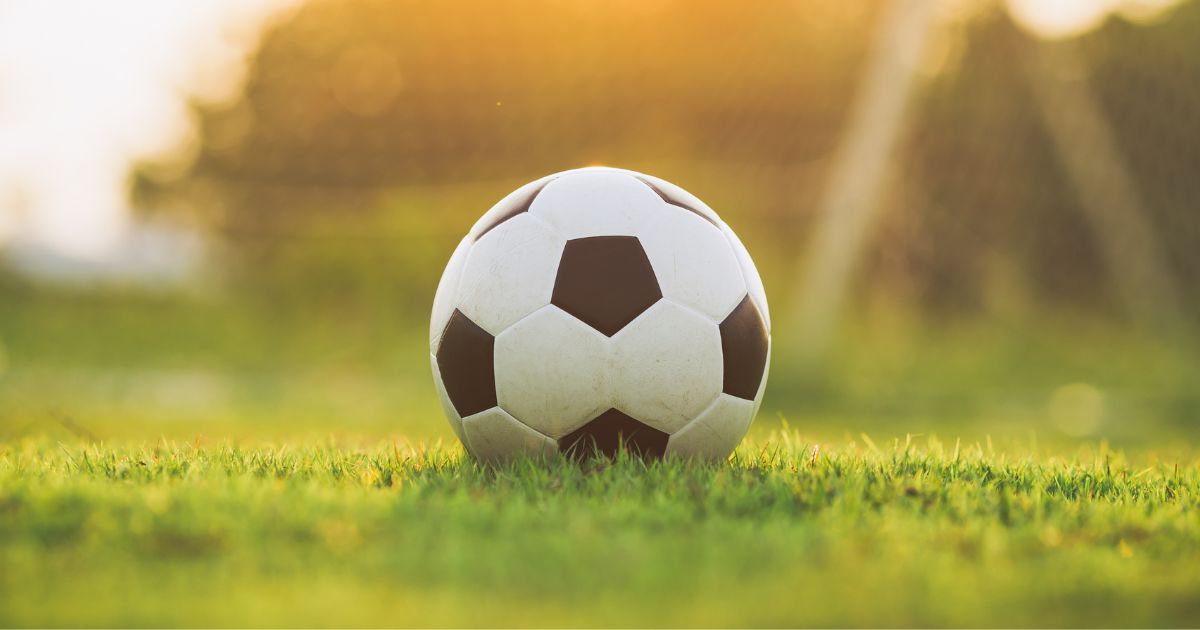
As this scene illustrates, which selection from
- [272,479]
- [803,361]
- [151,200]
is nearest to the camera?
[272,479]

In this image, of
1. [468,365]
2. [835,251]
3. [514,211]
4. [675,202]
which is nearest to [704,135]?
[835,251]

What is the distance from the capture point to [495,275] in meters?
3.36

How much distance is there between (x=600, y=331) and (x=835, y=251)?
668 centimetres

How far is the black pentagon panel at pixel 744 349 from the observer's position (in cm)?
338

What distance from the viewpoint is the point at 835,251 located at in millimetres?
9523

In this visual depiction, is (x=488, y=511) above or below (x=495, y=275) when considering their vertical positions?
below

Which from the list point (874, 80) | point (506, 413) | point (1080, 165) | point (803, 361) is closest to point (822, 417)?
point (803, 361)

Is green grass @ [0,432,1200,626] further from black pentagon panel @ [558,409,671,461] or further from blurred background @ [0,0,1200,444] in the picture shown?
blurred background @ [0,0,1200,444]

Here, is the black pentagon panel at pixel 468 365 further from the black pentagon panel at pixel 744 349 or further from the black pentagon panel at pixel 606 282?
the black pentagon panel at pixel 744 349

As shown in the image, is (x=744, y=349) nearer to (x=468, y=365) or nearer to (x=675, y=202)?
(x=675, y=202)

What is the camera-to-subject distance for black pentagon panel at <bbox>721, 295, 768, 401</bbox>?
3379 mm

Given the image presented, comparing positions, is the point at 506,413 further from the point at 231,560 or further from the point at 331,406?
the point at 331,406

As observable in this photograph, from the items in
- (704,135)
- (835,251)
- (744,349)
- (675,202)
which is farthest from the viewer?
(704,135)

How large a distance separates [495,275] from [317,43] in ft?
80.8
